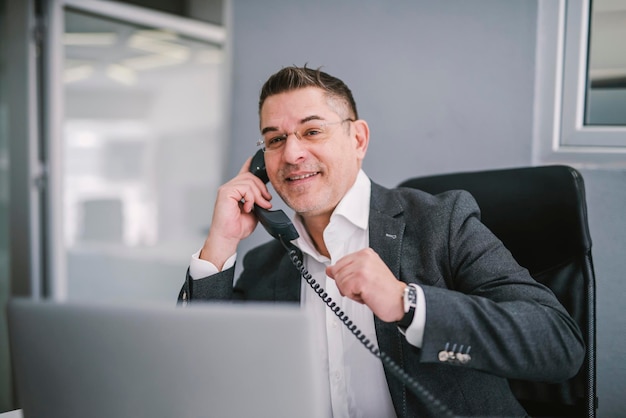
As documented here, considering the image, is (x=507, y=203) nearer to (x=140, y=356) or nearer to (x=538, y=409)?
(x=538, y=409)

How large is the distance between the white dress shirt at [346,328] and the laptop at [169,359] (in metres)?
0.54

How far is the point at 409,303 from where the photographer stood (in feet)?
3.07

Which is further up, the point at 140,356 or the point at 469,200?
the point at 469,200

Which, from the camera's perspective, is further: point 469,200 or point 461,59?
point 461,59

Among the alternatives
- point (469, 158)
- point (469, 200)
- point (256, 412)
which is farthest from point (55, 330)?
point (469, 158)

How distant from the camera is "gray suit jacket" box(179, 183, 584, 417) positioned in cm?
94

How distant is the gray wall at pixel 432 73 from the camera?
63.6 inches

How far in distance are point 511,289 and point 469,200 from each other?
0.25 metres

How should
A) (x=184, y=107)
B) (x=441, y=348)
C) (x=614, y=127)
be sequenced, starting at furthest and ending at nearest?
(x=184, y=107) < (x=614, y=127) < (x=441, y=348)

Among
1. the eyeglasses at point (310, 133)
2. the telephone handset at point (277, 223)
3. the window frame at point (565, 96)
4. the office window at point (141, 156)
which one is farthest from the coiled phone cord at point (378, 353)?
the office window at point (141, 156)

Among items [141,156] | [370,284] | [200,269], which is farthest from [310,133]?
[141,156]

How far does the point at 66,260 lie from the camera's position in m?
3.11

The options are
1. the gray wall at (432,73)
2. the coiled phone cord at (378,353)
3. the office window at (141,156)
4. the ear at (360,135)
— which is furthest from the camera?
the office window at (141,156)

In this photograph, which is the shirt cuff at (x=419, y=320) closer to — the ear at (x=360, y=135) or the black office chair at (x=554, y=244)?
the black office chair at (x=554, y=244)
